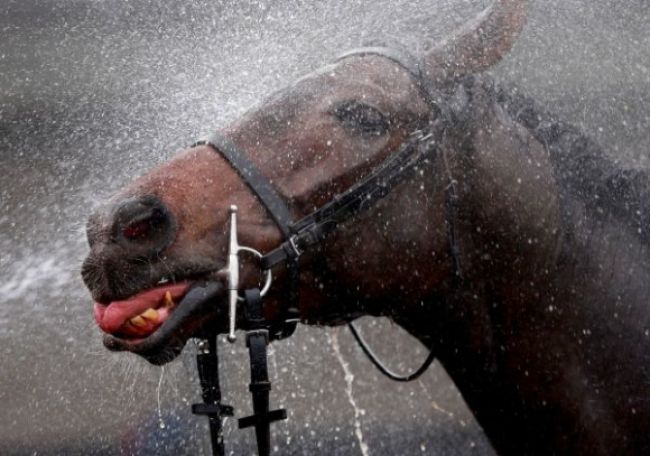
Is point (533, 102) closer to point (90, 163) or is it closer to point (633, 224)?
point (633, 224)

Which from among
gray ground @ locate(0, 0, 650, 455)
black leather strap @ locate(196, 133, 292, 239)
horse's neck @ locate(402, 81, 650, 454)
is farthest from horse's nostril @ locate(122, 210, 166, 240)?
gray ground @ locate(0, 0, 650, 455)

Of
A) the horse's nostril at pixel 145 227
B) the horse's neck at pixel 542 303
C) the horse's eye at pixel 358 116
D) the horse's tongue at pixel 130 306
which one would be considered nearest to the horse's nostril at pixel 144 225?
the horse's nostril at pixel 145 227

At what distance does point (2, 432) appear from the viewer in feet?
15.9

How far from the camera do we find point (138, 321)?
6.70 ft

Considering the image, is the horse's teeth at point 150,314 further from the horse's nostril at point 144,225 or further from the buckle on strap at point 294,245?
the buckle on strap at point 294,245

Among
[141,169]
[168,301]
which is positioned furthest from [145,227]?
[141,169]

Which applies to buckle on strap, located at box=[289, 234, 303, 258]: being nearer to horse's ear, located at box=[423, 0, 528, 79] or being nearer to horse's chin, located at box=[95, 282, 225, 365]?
horse's chin, located at box=[95, 282, 225, 365]

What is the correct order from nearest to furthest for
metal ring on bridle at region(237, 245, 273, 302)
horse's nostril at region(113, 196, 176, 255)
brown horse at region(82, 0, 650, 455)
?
horse's nostril at region(113, 196, 176, 255) < metal ring on bridle at region(237, 245, 273, 302) < brown horse at region(82, 0, 650, 455)

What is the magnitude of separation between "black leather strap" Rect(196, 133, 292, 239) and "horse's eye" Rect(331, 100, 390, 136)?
0.84 feet

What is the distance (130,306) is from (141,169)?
214 centimetres

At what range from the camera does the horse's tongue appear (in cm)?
202

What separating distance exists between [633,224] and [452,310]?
1.90 feet

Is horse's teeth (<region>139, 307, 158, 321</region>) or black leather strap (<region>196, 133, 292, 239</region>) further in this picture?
black leather strap (<region>196, 133, 292, 239</region>)

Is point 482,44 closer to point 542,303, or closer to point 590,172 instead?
point 590,172
